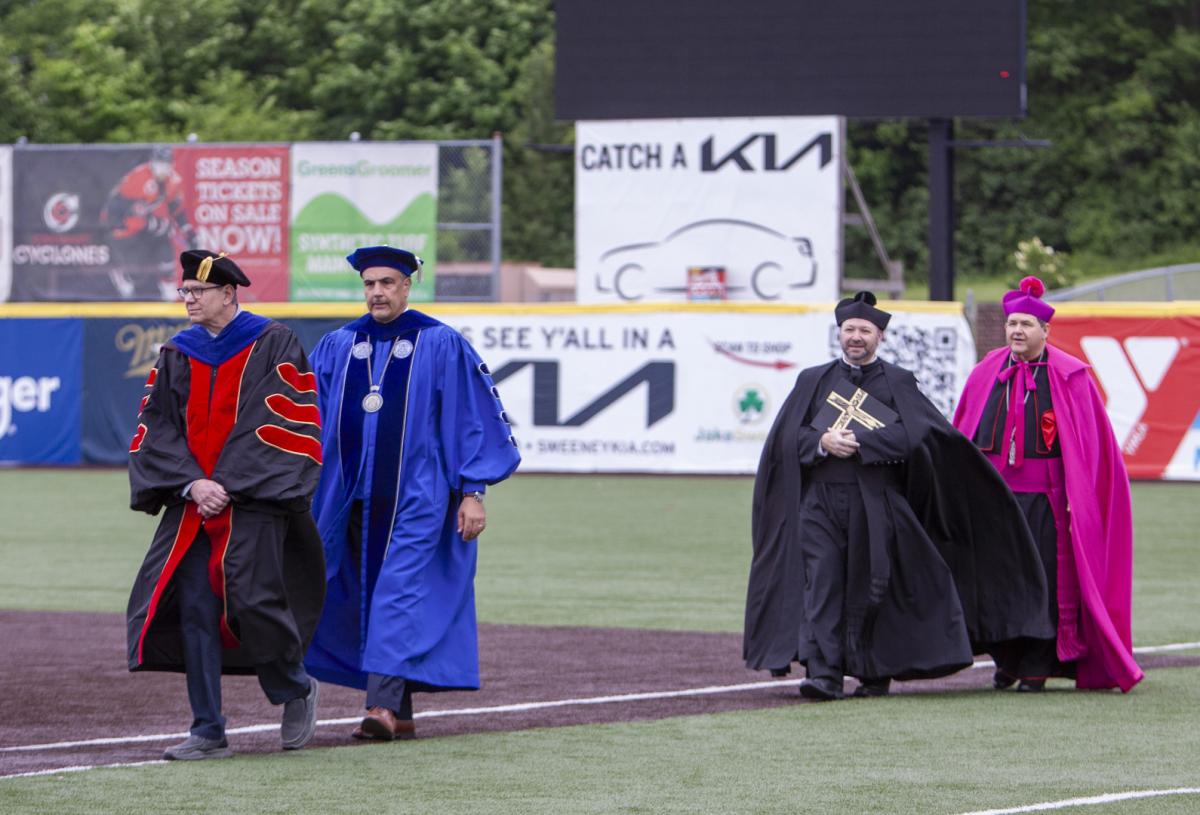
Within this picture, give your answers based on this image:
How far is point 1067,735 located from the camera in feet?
28.0

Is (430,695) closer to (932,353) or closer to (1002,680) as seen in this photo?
(1002,680)

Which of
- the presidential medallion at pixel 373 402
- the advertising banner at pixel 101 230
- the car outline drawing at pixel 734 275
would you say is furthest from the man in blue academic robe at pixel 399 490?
the advertising banner at pixel 101 230

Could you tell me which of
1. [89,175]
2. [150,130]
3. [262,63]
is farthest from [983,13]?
[262,63]

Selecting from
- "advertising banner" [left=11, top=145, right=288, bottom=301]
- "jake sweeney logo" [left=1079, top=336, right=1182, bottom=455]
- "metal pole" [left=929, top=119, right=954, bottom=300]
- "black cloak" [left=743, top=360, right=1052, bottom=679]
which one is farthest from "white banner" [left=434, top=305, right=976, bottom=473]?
"black cloak" [left=743, top=360, right=1052, bottom=679]

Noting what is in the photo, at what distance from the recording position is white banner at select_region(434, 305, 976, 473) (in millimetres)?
24906

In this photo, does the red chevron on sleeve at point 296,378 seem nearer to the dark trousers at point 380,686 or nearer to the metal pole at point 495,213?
the dark trousers at point 380,686

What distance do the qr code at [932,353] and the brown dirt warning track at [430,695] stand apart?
12.5m

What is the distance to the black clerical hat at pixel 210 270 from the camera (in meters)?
7.87

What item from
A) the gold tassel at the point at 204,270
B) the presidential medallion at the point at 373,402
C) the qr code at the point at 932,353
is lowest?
the presidential medallion at the point at 373,402

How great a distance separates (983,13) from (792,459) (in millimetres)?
16003

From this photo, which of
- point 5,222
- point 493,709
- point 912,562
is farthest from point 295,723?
point 5,222

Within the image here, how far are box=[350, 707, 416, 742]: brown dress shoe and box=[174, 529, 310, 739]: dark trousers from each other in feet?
2.15

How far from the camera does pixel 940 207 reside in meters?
26.1

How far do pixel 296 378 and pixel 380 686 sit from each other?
126cm
